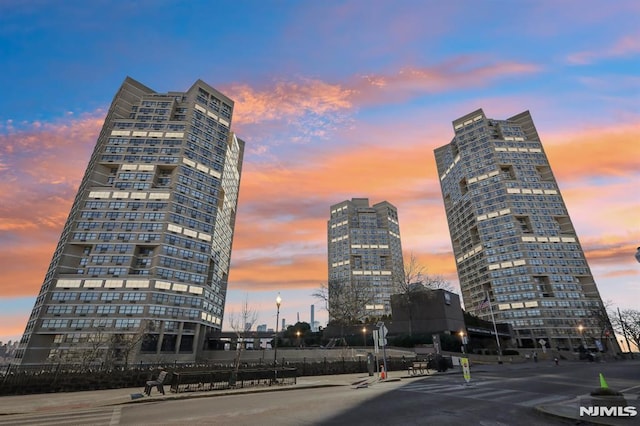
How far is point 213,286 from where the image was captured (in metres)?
94.0

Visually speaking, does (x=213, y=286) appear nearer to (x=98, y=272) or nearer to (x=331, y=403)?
(x=98, y=272)

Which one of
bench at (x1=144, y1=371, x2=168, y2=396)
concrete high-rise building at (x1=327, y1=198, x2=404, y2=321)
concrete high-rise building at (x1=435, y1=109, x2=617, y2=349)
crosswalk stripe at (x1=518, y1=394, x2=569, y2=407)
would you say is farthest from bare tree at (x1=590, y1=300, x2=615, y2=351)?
bench at (x1=144, y1=371, x2=168, y2=396)

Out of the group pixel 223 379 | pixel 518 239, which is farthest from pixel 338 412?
pixel 518 239

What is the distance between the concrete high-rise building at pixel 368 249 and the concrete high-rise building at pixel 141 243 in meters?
82.2

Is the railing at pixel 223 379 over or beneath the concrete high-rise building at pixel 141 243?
beneath

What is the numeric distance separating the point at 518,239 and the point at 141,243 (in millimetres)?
120130

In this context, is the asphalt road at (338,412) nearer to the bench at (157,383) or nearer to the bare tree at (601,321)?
the bench at (157,383)

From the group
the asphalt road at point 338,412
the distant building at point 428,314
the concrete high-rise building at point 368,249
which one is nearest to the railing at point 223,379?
the asphalt road at point 338,412

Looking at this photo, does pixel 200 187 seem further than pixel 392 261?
No

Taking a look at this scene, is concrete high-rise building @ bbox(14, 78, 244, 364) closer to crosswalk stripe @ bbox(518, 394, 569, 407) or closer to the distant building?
the distant building

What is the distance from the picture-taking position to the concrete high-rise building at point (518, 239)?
10125 centimetres

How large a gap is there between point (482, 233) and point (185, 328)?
357ft

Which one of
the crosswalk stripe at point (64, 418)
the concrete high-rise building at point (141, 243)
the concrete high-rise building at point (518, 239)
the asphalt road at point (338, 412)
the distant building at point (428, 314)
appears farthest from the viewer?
the concrete high-rise building at point (518, 239)

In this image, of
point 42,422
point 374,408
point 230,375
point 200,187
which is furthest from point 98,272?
point 374,408
